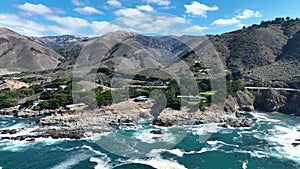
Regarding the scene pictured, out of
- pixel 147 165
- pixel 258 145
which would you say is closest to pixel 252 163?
pixel 258 145

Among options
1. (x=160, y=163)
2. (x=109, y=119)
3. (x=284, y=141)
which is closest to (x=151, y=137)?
(x=160, y=163)

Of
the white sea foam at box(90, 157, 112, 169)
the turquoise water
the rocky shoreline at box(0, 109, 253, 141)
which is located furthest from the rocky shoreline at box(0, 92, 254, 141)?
the white sea foam at box(90, 157, 112, 169)

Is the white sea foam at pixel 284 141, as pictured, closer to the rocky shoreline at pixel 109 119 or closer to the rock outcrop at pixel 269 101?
the rocky shoreline at pixel 109 119

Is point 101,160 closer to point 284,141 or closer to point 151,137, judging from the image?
point 151,137

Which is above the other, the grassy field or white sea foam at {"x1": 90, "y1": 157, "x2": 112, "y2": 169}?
the grassy field

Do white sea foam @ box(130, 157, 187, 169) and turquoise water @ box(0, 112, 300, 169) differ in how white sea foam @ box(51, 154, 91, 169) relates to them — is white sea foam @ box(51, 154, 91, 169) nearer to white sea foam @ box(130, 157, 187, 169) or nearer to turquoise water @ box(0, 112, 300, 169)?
turquoise water @ box(0, 112, 300, 169)

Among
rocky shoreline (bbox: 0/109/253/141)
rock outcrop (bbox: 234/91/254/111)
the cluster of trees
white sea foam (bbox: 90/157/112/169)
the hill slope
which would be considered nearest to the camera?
white sea foam (bbox: 90/157/112/169)

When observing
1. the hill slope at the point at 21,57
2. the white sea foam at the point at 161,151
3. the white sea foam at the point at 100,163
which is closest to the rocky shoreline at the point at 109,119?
the white sea foam at the point at 100,163
